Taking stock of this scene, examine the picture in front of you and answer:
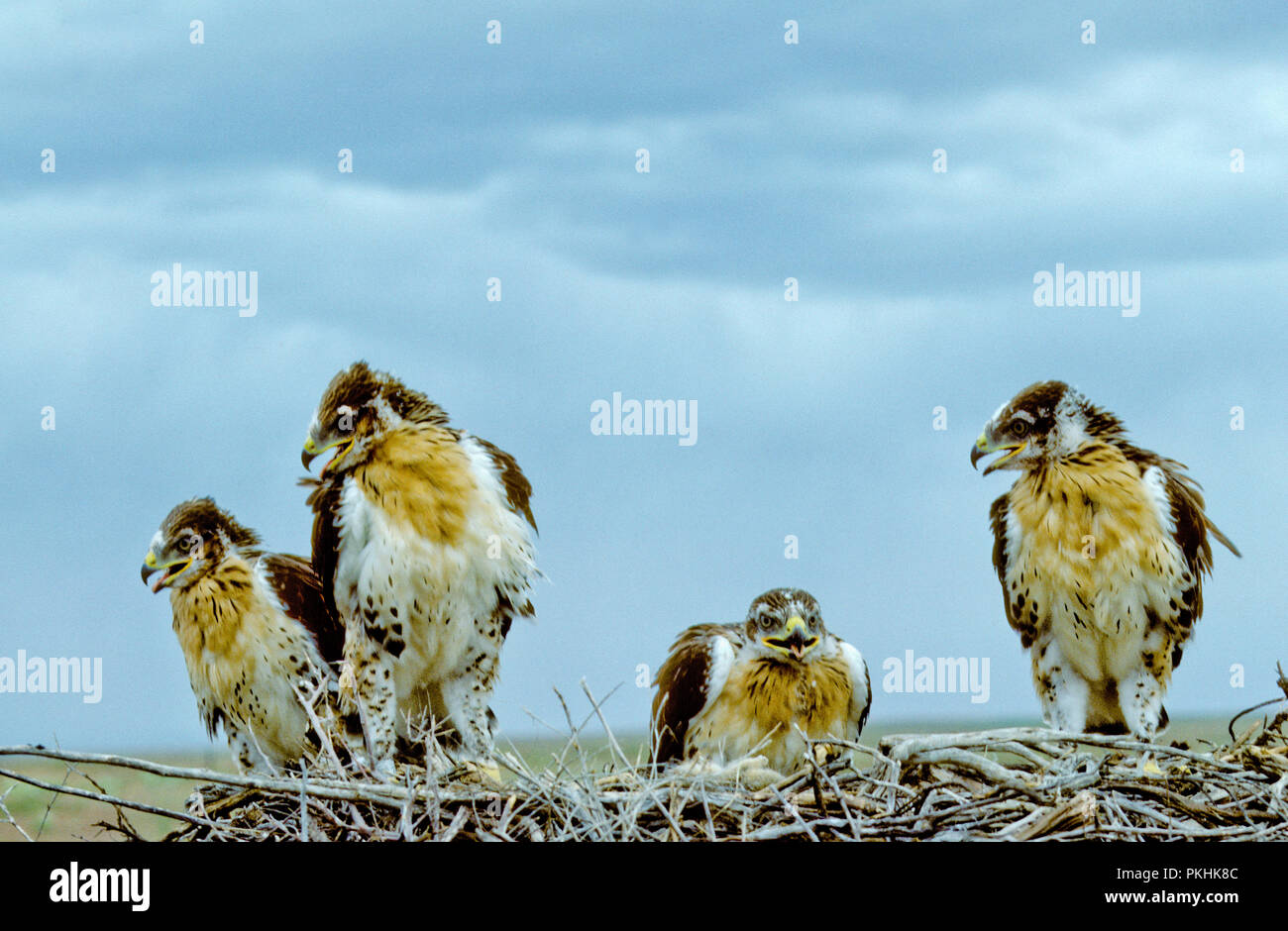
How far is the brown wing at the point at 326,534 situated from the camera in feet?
16.4

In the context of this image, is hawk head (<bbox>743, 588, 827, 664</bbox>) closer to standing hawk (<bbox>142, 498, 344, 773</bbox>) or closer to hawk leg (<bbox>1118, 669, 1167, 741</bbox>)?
hawk leg (<bbox>1118, 669, 1167, 741</bbox>)

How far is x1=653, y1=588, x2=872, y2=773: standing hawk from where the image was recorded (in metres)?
4.90

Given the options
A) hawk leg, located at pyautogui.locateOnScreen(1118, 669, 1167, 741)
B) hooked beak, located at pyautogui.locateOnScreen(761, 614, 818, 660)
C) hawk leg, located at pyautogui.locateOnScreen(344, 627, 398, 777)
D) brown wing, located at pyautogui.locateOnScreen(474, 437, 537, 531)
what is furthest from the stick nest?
brown wing, located at pyautogui.locateOnScreen(474, 437, 537, 531)

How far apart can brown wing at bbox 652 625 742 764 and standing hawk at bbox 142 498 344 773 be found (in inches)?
52.4

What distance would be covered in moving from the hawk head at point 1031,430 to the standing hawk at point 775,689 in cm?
98

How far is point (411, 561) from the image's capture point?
4891mm

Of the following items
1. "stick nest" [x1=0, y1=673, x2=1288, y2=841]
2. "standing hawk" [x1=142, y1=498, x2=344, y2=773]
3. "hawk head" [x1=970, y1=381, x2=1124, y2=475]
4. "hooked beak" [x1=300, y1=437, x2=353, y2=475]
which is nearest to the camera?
"stick nest" [x1=0, y1=673, x2=1288, y2=841]

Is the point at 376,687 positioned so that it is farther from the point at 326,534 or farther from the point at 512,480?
the point at 512,480

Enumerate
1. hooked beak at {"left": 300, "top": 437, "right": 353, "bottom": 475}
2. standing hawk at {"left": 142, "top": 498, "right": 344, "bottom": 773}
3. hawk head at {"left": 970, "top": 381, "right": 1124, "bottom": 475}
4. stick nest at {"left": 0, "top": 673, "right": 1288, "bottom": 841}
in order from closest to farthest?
1. stick nest at {"left": 0, "top": 673, "right": 1288, "bottom": 841}
2. hooked beak at {"left": 300, "top": 437, "right": 353, "bottom": 475}
3. standing hawk at {"left": 142, "top": 498, "right": 344, "bottom": 773}
4. hawk head at {"left": 970, "top": 381, "right": 1124, "bottom": 475}

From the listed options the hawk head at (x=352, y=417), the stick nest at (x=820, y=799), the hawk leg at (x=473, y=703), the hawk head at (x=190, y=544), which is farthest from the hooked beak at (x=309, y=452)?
the stick nest at (x=820, y=799)

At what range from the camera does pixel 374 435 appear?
197 inches

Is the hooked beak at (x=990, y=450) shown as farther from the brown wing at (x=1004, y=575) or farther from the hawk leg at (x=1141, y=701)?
the hawk leg at (x=1141, y=701)
